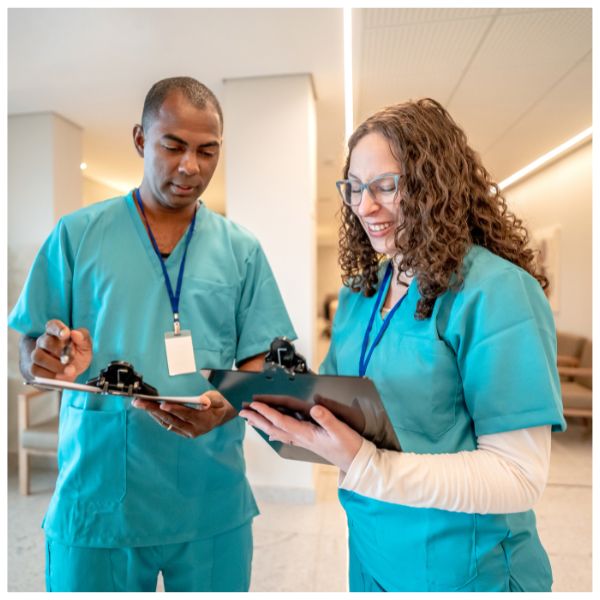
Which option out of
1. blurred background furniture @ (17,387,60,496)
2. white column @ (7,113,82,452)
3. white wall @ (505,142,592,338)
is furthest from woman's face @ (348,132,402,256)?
white wall @ (505,142,592,338)

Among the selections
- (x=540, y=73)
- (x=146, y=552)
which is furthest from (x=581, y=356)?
(x=146, y=552)

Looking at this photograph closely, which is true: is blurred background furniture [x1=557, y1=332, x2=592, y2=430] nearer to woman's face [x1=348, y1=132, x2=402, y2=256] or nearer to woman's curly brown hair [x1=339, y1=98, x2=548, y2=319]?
woman's curly brown hair [x1=339, y1=98, x2=548, y2=319]

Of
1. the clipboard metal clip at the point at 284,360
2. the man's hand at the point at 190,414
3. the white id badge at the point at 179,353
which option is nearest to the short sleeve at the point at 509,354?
the clipboard metal clip at the point at 284,360

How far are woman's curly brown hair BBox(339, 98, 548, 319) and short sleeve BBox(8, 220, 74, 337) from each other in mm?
765

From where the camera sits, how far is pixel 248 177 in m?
2.72

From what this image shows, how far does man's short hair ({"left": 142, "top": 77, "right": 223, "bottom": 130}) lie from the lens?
1.02 meters

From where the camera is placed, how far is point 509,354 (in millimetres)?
670

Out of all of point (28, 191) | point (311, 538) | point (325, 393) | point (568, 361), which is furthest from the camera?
point (568, 361)

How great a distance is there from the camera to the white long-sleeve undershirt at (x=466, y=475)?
25.5 inches

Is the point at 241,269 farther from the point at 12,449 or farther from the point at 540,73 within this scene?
the point at 12,449

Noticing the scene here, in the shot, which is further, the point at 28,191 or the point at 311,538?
the point at 28,191

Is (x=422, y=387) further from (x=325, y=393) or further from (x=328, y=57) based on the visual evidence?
(x=328, y=57)

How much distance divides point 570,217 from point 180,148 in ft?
15.0

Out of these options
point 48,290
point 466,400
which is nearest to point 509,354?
point 466,400
